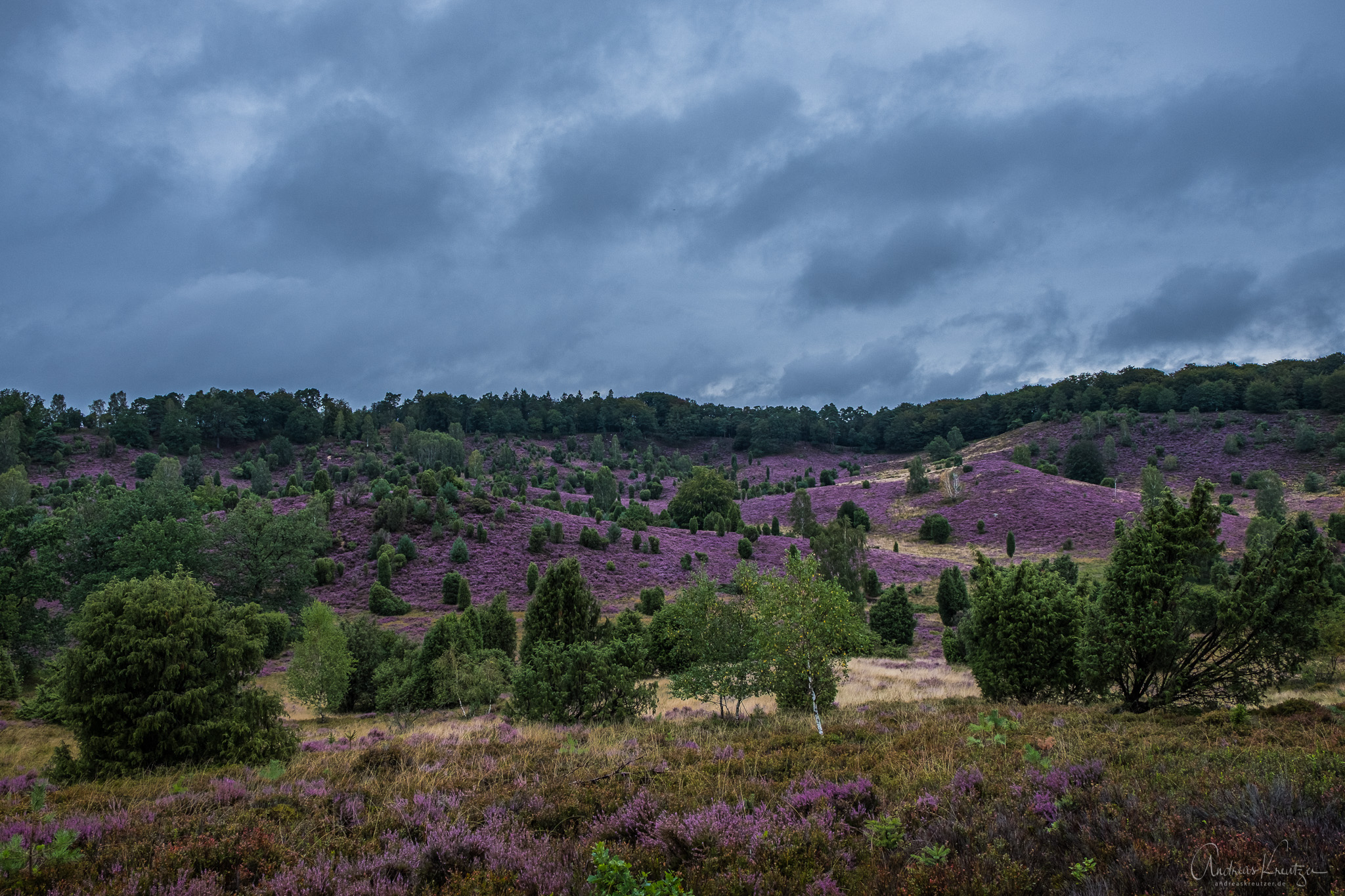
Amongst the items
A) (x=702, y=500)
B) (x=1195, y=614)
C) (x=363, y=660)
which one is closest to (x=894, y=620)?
(x=1195, y=614)

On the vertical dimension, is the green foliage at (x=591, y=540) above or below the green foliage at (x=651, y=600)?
above

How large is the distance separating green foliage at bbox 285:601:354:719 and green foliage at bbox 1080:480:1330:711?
22102mm

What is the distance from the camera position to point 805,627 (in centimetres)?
1149

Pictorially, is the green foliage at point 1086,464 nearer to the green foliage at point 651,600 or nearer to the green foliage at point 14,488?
the green foliage at point 651,600

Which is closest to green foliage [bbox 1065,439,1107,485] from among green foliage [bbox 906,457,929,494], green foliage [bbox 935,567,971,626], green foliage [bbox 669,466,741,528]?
green foliage [bbox 906,457,929,494]

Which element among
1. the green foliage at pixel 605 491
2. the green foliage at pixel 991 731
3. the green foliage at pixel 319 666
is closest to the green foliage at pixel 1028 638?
the green foliage at pixel 991 731

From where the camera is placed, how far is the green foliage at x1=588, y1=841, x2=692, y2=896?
3537 mm

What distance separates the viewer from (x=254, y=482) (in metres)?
60.1

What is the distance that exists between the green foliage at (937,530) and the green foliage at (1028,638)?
51414mm

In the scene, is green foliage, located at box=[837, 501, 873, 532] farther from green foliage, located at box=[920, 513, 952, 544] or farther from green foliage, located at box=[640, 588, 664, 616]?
green foliage, located at box=[640, 588, 664, 616]

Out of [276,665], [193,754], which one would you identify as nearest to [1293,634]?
[193,754]

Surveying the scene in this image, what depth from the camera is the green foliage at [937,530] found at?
6125 cm

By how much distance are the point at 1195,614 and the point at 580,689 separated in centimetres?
1302

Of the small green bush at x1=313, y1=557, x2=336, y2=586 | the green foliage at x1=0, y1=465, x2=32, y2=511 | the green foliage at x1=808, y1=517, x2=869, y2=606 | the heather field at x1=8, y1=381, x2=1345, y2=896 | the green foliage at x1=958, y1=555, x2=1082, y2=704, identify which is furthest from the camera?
the green foliage at x1=0, y1=465, x2=32, y2=511
